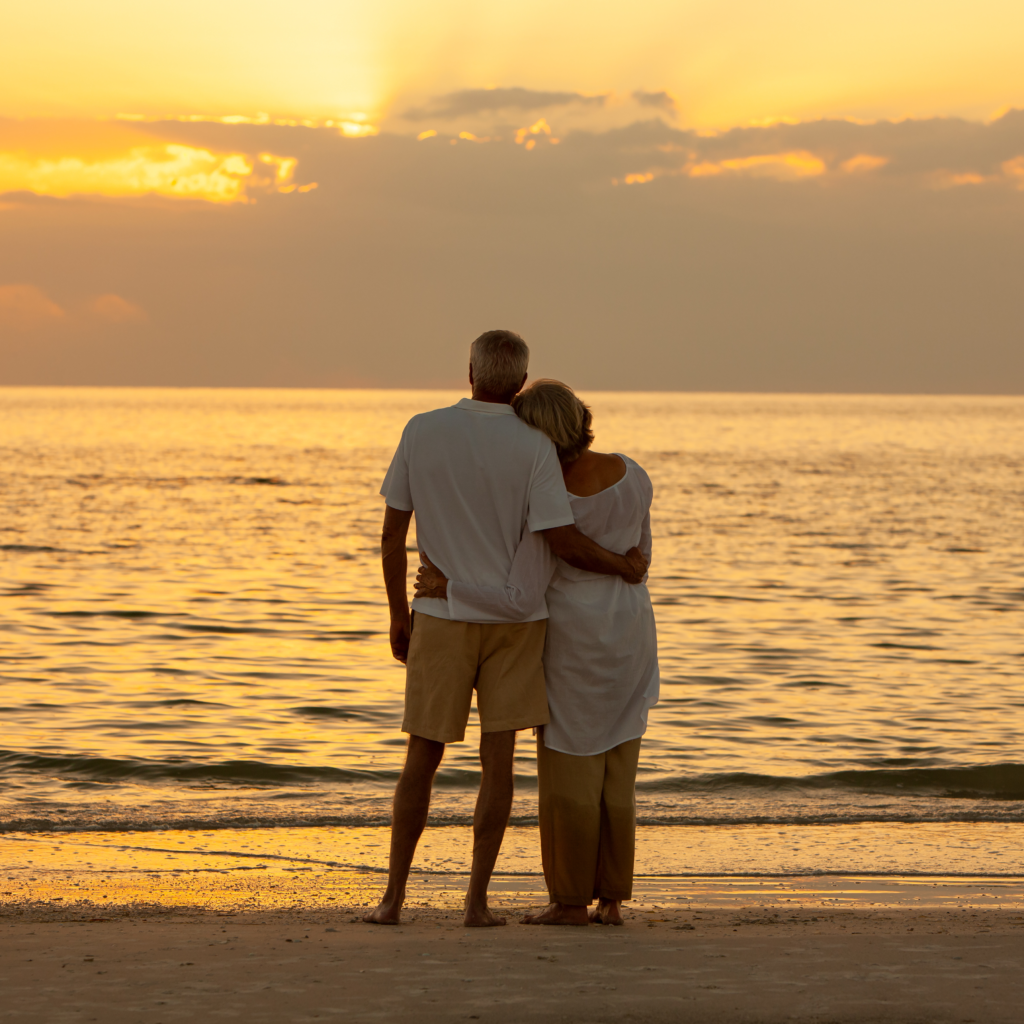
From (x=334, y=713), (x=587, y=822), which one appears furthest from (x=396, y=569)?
(x=334, y=713)

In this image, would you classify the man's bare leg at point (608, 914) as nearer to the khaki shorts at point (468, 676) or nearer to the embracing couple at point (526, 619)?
the embracing couple at point (526, 619)

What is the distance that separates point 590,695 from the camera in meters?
4.48

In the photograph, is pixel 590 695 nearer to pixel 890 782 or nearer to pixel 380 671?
pixel 890 782

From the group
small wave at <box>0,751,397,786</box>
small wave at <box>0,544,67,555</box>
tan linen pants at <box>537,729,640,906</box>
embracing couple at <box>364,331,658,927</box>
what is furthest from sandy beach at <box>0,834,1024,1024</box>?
small wave at <box>0,544,67,555</box>

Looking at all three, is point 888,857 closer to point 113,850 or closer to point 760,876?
point 760,876

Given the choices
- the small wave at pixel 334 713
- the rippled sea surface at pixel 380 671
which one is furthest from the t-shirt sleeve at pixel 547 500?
the small wave at pixel 334 713

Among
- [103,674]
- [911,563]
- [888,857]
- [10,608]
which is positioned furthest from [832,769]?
[911,563]

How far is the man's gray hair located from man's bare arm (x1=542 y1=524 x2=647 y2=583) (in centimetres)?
53

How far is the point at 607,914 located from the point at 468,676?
1.05m

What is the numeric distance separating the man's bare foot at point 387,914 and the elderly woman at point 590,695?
1.54ft

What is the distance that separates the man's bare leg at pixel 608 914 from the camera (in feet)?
Answer: 15.0

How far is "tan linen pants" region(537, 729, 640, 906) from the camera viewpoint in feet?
14.7

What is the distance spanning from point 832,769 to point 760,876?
288cm

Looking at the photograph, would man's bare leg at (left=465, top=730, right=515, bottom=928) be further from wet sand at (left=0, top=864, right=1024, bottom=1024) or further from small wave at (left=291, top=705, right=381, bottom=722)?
small wave at (left=291, top=705, right=381, bottom=722)
